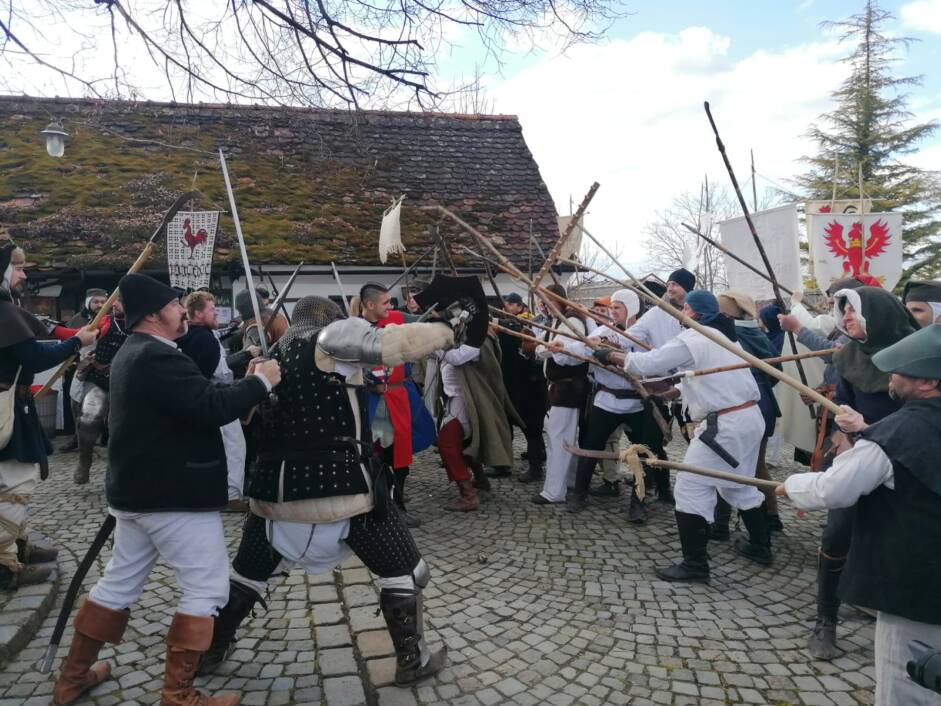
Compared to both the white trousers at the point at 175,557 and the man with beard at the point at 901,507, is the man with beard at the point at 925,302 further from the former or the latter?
the white trousers at the point at 175,557

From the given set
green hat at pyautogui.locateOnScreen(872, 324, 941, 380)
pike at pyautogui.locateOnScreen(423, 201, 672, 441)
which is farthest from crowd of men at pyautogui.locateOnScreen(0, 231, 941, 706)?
pike at pyautogui.locateOnScreen(423, 201, 672, 441)

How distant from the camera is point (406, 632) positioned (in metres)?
2.93

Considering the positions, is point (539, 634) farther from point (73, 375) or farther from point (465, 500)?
point (73, 375)

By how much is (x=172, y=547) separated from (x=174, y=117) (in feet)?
40.6

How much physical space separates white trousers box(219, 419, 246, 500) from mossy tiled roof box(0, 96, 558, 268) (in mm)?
4917

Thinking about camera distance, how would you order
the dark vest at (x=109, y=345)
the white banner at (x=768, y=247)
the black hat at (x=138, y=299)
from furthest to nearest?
the dark vest at (x=109, y=345) < the white banner at (x=768, y=247) < the black hat at (x=138, y=299)

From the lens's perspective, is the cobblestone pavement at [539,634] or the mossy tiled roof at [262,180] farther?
the mossy tiled roof at [262,180]

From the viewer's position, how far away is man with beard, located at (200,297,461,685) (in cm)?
277

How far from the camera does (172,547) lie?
265cm

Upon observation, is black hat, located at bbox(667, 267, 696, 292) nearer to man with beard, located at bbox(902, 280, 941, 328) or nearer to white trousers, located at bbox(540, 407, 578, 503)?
white trousers, located at bbox(540, 407, 578, 503)

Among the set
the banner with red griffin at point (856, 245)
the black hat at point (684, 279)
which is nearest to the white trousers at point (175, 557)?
the black hat at point (684, 279)

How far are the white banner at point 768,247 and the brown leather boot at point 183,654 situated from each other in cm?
501

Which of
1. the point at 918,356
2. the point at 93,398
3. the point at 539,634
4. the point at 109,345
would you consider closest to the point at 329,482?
the point at 539,634

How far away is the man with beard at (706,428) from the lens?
4.10 metres
